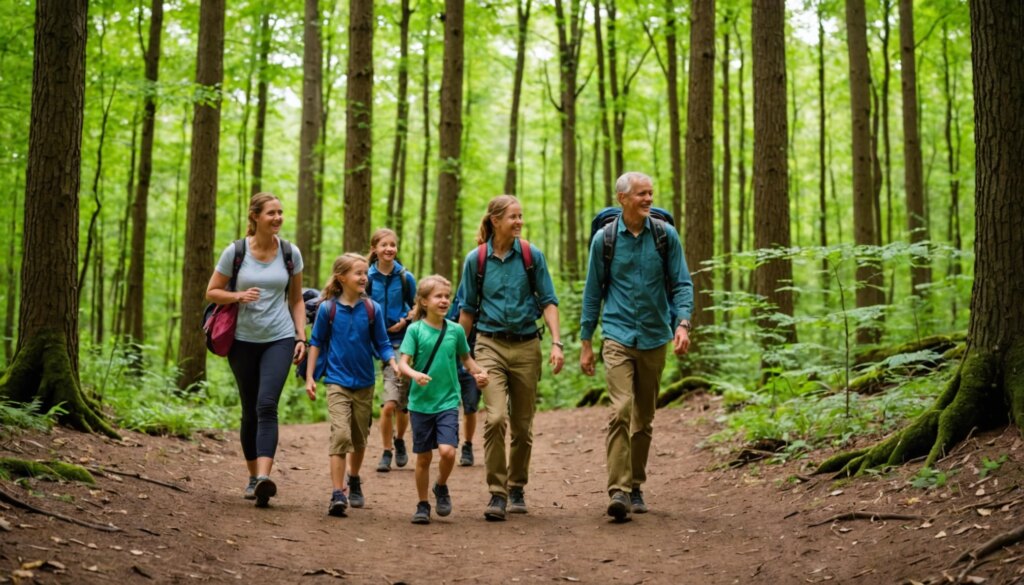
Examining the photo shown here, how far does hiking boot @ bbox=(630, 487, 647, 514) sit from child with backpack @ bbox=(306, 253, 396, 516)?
2245 mm

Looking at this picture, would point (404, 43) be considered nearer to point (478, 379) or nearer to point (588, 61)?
point (588, 61)

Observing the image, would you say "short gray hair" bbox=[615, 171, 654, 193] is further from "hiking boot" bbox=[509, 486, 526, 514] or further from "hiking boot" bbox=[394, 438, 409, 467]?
"hiking boot" bbox=[394, 438, 409, 467]

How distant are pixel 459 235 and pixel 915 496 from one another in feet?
76.5

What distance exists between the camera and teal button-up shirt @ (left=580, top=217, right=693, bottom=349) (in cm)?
645

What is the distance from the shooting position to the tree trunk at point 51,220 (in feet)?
24.6

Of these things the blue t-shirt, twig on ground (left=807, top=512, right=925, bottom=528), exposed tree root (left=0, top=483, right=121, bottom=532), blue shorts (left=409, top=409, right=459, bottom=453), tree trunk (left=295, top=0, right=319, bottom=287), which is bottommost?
twig on ground (left=807, top=512, right=925, bottom=528)

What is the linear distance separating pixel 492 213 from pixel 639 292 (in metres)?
1.32

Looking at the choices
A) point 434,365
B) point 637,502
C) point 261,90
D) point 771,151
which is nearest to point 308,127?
point 261,90

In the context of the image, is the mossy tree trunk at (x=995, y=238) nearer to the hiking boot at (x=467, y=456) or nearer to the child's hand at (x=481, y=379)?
the child's hand at (x=481, y=379)

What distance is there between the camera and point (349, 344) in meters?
6.72

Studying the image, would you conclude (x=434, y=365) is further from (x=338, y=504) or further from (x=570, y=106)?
(x=570, y=106)

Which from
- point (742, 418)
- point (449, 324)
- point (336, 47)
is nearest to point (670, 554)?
point (449, 324)

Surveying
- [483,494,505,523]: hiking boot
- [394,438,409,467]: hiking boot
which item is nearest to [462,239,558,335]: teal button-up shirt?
[483,494,505,523]: hiking boot

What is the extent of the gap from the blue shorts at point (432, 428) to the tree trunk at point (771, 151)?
→ 5.78 m
